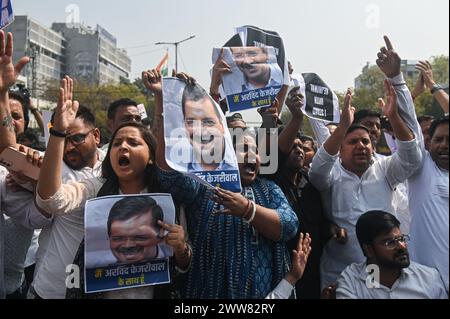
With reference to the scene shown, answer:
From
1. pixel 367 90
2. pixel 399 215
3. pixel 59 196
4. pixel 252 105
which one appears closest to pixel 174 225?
pixel 59 196

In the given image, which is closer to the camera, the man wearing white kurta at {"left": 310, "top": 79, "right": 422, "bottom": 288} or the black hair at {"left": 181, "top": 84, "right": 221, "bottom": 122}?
the black hair at {"left": 181, "top": 84, "right": 221, "bottom": 122}

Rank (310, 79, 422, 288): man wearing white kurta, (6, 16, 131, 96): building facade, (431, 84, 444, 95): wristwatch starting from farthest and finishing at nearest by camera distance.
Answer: (6, 16, 131, 96): building facade → (310, 79, 422, 288): man wearing white kurta → (431, 84, 444, 95): wristwatch

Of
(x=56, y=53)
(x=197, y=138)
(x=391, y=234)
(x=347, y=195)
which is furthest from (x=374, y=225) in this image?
(x=56, y=53)

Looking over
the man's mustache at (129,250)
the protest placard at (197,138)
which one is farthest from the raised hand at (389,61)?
the man's mustache at (129,250)

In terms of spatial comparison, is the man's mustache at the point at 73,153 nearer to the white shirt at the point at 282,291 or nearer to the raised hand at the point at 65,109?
the raised hand at the point at 65,109

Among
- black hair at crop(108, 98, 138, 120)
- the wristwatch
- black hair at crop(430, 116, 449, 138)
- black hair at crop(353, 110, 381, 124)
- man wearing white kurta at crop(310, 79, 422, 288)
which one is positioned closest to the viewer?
black hair at crop(430, 116, 449, 138)

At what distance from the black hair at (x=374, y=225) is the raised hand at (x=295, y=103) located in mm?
817

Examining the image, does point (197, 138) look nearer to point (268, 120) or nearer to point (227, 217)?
point (227, 217)

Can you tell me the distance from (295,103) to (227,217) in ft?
3.77

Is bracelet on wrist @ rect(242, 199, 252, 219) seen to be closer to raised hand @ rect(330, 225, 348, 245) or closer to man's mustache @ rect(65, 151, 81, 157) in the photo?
raised hand @ rect(330, 225, 348, 245)

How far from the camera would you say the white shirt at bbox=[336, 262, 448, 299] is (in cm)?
214

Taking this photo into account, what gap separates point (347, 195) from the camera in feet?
8.98

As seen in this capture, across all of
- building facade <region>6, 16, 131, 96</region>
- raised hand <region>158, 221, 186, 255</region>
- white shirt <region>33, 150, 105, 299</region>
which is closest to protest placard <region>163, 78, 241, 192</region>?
raised hand <region>158, 221, 186, 255</region>

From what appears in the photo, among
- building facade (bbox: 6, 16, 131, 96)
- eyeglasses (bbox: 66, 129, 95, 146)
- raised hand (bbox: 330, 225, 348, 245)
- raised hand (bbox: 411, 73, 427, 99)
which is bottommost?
raised hand (bbox: 330, 225, 348, 245)
